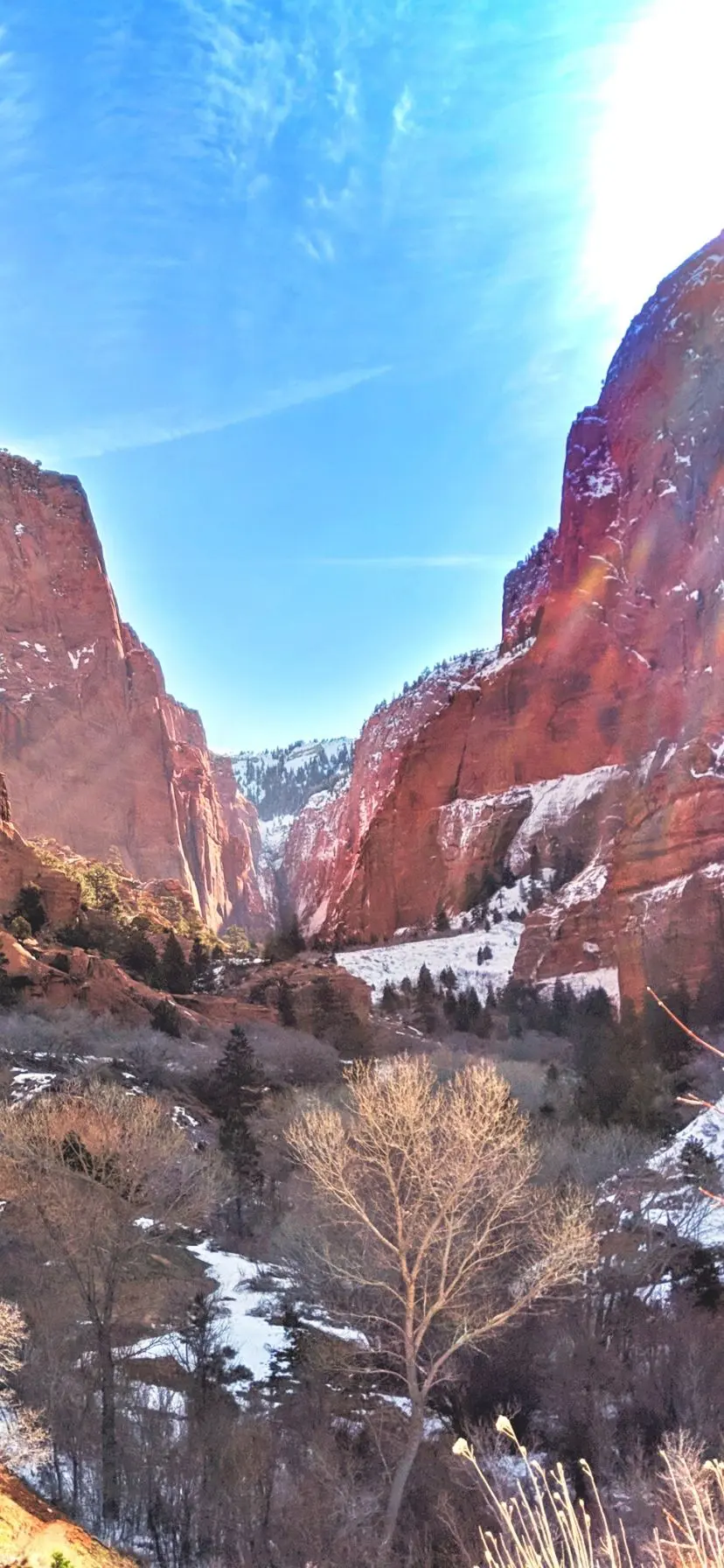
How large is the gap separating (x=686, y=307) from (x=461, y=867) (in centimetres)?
6568

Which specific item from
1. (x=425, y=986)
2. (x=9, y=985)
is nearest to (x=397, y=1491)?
(x=9, y=985)

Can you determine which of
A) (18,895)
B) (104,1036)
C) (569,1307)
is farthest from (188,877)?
(569,1307)

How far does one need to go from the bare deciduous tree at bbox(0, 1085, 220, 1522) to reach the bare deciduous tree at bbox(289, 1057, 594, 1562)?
8.71ft

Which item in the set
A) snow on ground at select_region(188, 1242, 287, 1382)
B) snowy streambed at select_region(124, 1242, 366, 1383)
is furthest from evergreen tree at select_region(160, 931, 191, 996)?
snowy streambed at select_region(124, 1242, 366, 1383)

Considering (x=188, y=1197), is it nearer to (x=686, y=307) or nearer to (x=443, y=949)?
(x=443, y=949)

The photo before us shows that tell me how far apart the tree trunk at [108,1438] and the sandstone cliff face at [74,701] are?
277 ft

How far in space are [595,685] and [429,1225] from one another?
8964cm

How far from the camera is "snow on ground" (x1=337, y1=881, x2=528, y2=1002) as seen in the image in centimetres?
7800

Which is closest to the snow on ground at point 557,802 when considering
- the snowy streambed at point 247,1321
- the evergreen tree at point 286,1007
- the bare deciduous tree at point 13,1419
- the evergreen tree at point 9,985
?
the evergreen tree at point 286,1007

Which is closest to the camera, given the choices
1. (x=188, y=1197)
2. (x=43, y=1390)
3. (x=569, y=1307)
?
(x=43, y=1390)

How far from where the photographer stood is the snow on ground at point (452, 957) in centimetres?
7800

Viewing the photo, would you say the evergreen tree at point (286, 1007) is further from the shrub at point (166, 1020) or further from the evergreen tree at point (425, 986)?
the evergreen tree at point (425, 986)

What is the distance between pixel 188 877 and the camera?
4508 inches

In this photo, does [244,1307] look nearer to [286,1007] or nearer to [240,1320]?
[240,1320]
